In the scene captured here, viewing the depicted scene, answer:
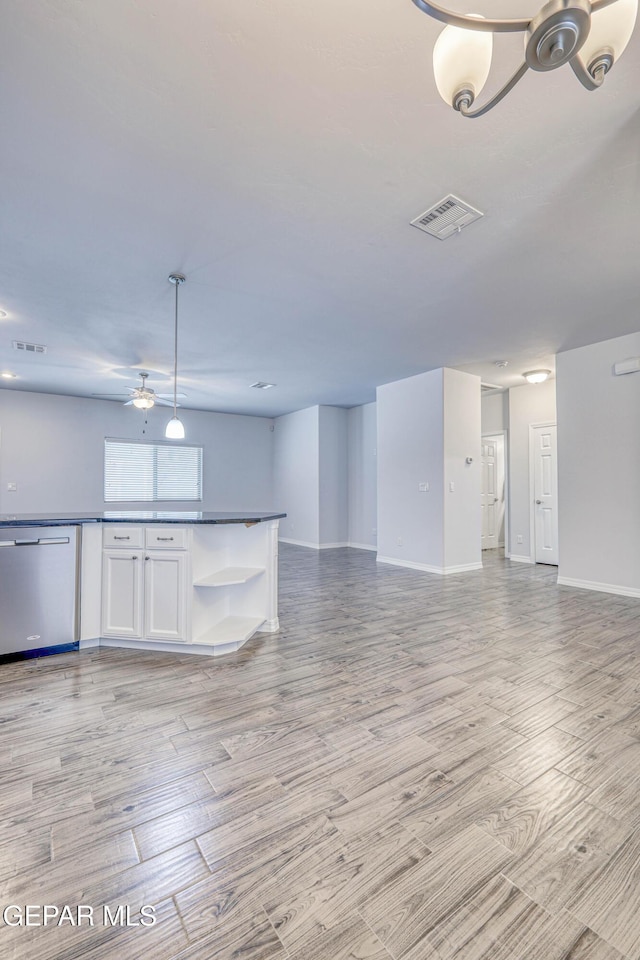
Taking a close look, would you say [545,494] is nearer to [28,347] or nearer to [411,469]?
[411,469]

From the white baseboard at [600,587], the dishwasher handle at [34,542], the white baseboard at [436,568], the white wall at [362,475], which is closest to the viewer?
the dishwasher handle at [34,542]

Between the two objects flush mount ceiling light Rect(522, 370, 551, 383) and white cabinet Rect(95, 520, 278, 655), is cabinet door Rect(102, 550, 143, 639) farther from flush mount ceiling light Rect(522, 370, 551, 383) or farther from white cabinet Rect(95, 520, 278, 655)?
flush mount ceiling light Rect(522, 370, 551, 383)

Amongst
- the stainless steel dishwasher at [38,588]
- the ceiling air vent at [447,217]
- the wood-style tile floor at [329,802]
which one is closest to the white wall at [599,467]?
the wood-style tile floor at [329,802]

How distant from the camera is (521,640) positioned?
3.38m

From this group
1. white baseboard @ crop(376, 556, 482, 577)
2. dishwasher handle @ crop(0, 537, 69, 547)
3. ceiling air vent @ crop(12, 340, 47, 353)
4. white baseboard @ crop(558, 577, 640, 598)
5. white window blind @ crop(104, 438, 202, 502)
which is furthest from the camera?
white window blind @ crop(104, 438, 202, 502)

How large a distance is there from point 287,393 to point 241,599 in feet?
15.0

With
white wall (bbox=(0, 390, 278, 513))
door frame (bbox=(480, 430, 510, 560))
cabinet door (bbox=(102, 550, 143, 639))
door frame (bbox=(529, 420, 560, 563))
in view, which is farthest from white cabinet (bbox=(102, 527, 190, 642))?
door frame (bbox=(480, 430, 510, 560))

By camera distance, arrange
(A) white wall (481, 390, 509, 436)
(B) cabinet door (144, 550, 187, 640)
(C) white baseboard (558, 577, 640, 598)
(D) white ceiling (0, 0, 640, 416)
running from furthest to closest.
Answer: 1. (A) white wall (481, 390, 509, 436)
2. (C) white baseboard (558, 577, 640, 598)
3. (B) cabinet door (144, 550, 187, 640)
4. (D) white ceiling (0, 0, 640, 416)

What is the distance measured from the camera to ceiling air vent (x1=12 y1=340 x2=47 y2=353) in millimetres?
4973

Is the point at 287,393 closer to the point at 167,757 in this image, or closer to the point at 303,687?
the point at 303,687

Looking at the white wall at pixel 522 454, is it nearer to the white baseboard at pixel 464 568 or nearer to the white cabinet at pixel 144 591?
the white baseboard at pixel 464 568

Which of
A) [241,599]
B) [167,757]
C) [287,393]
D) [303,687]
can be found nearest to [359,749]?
[303,687]

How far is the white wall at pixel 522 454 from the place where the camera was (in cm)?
682

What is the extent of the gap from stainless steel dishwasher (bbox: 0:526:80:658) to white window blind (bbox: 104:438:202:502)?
5390 mm
